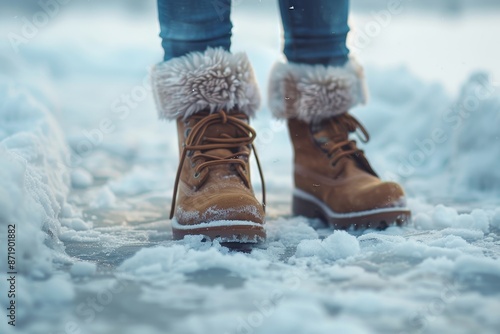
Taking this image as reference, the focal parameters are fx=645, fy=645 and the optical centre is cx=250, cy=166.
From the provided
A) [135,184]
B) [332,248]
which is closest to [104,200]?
[135,184]

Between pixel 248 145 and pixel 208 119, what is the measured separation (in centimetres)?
14

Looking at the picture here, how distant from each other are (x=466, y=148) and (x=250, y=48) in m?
1.99

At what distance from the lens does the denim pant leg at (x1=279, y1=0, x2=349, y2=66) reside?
1798 mm

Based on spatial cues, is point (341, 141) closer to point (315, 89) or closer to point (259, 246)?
point (315, 89)

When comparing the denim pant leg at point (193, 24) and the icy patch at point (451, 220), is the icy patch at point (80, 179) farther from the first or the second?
the icy patch at point (451, 220)

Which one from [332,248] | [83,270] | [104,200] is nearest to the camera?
[83,270]

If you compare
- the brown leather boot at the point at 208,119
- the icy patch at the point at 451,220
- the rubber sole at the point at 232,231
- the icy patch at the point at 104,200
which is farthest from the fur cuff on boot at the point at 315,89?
the icy patch at the point at 104,200

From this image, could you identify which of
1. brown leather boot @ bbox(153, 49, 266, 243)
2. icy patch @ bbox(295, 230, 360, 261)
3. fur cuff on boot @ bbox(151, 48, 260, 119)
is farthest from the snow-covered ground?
fur cuff on boot @ bbox(151, 48, 260, 119)

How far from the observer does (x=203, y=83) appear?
5.40ft

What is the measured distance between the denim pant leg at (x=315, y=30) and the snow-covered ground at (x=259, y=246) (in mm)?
182

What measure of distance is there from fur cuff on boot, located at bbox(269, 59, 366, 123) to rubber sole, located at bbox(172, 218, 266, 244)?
49cm

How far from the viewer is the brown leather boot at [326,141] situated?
1752 millimetres

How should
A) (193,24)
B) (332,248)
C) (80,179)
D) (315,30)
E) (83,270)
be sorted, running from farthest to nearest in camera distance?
1. (80,179)
2. (315,30)
3. (193,24)
4. (332,248)
5. (83,270)

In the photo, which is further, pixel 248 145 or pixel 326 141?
pixel 326 141
